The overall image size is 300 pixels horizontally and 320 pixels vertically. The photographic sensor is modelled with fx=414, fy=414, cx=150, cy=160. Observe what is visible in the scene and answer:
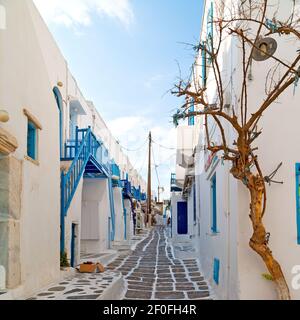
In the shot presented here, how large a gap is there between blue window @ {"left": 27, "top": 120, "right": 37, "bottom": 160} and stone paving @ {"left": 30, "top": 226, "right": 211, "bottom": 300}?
7.66ft

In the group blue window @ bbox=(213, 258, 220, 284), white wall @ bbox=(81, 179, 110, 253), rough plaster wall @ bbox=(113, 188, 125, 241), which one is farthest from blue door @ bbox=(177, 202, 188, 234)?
blue window @ bbox=(213, 258, 220, 284)

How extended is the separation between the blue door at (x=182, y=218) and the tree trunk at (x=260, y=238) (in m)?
17.2

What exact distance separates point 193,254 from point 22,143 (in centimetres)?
917

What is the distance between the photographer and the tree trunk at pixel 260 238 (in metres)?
5.41

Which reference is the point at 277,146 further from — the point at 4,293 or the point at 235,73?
the point at 4,293

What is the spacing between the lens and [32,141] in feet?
23.8

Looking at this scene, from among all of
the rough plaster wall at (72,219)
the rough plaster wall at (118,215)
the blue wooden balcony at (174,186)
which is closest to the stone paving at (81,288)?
the rough plaster wall at (72,219)

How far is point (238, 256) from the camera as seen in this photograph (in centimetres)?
601

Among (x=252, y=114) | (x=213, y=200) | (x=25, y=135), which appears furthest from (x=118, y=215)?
(x=252, y=114)

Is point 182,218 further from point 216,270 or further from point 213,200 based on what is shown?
point 216,270

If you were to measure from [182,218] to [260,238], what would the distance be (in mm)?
18247

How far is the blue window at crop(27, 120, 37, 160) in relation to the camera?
717cm

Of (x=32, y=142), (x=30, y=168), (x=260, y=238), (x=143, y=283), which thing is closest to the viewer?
(x=260, y=238)

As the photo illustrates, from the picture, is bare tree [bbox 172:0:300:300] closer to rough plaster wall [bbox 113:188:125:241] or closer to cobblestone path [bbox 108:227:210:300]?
cobblestone path [bbox 108:227:210:300]
